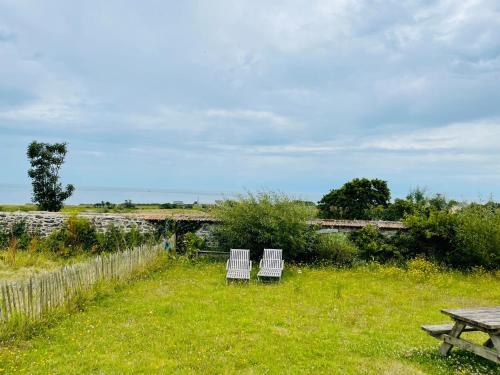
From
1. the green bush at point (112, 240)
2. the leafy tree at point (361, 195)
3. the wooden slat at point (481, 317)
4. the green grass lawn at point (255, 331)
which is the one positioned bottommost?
the green grass lawn at point (255, 331)

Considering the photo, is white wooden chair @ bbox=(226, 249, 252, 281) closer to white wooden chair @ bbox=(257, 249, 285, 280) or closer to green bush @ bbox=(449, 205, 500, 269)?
white wooden chair @ bbox=(257, 249, 285, 280)

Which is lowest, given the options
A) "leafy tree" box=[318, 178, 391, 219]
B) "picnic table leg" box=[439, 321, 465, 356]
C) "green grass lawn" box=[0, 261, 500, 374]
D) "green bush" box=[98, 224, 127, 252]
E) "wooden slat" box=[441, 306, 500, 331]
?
"green grass lawn" box=[0, 261, 500, 374]

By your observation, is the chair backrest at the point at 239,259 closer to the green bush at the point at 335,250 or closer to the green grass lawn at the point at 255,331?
the green grass lawn at the point at 255,331

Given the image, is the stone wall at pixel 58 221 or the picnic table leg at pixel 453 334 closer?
the picnic table leg at pixel 453 334

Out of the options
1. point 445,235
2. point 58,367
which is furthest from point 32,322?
point 445,235

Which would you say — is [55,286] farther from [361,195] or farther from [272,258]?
[361,195]

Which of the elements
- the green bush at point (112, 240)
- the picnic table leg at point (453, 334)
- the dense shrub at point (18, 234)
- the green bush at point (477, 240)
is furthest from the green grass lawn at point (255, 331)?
the dense shrub at point (18, 234)

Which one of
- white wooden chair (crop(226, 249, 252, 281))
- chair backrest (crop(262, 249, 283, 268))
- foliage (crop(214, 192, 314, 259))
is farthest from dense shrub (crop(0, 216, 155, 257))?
chair backrest (crop(262, 249, 283, 268))

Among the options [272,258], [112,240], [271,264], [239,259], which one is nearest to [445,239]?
[272,258]

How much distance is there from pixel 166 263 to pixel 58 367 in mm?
7529

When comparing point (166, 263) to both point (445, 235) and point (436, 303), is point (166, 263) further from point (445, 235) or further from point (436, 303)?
point (445, 235)

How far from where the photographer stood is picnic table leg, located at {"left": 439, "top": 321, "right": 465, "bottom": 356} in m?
5.45

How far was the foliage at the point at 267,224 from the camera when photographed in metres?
12.9

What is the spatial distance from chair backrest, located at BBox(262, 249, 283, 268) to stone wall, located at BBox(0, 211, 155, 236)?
179 inches
